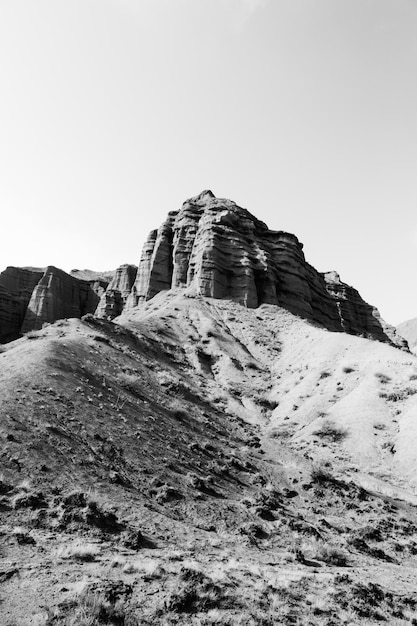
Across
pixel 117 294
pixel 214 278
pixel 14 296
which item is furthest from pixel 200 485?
pixel 14 296

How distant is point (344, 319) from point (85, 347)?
75.7 m

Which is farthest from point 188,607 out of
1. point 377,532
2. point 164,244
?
point 164,244

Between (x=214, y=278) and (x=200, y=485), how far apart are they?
173ft

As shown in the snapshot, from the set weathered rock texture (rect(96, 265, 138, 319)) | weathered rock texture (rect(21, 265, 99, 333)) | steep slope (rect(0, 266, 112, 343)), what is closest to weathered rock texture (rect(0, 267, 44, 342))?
steep slope (rect(0, 266, 112, 343))

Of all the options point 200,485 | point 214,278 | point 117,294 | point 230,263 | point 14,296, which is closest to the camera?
point 200,485

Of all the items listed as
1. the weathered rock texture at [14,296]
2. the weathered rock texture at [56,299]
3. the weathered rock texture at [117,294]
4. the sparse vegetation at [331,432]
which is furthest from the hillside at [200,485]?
the weathered rock texture at [14,296]

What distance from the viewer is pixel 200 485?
889 inches

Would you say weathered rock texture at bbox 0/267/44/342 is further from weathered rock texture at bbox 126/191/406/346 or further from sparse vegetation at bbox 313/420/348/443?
sparse vegetation at bbox 313/420/348/443

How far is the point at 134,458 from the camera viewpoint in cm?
2350

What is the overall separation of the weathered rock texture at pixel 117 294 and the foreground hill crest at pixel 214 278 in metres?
0.24

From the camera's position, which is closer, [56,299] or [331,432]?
[331,432]

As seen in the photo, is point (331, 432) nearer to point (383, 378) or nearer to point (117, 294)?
point (383, 378)

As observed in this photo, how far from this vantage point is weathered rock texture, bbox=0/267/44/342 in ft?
311

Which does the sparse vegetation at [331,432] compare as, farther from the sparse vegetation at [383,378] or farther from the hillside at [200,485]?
the sparse vegetation at [383,378]
